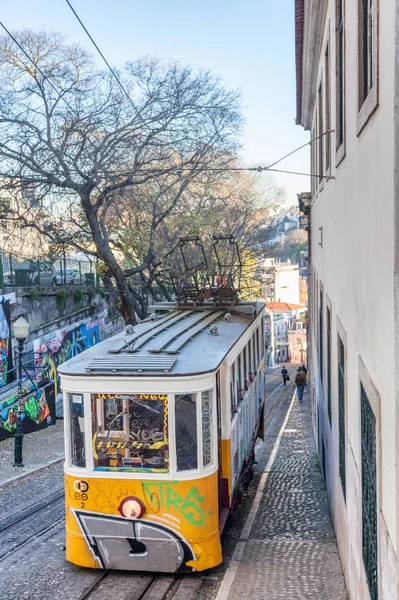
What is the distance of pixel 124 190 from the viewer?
74.4 ft

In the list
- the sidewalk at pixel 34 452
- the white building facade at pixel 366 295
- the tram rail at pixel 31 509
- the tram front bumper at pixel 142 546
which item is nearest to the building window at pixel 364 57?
the white building facade at pixel 366 295

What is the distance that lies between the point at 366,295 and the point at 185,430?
9.94ft

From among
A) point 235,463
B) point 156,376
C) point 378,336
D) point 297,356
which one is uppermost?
point 378,336

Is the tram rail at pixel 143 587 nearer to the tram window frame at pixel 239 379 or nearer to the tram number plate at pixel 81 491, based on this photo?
the tram number plate at pixel 81 491

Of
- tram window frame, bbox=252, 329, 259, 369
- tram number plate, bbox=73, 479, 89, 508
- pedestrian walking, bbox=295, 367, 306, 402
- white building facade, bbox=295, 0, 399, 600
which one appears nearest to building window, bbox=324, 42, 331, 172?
white building facade, bbox=295, 0, 399, 600

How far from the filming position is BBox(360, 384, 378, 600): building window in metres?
5.42

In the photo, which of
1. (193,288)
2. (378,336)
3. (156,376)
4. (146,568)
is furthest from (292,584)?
(193,288)

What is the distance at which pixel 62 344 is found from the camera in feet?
80.8

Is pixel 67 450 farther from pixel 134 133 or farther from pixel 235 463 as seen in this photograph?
pixel 134 133

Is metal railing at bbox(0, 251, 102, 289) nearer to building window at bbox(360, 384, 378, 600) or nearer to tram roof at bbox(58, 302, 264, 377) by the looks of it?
tram roof at bbox(58, 302, 264, 377)

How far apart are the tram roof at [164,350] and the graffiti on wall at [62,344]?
1047cm

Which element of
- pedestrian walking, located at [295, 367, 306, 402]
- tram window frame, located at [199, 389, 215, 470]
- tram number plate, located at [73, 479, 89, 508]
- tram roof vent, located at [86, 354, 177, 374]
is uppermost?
tram roof vent, located at [86, 354, 177, 374]

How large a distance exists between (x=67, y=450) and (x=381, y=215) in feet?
16.5

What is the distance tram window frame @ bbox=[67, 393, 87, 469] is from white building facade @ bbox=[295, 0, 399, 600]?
2.93 metres
